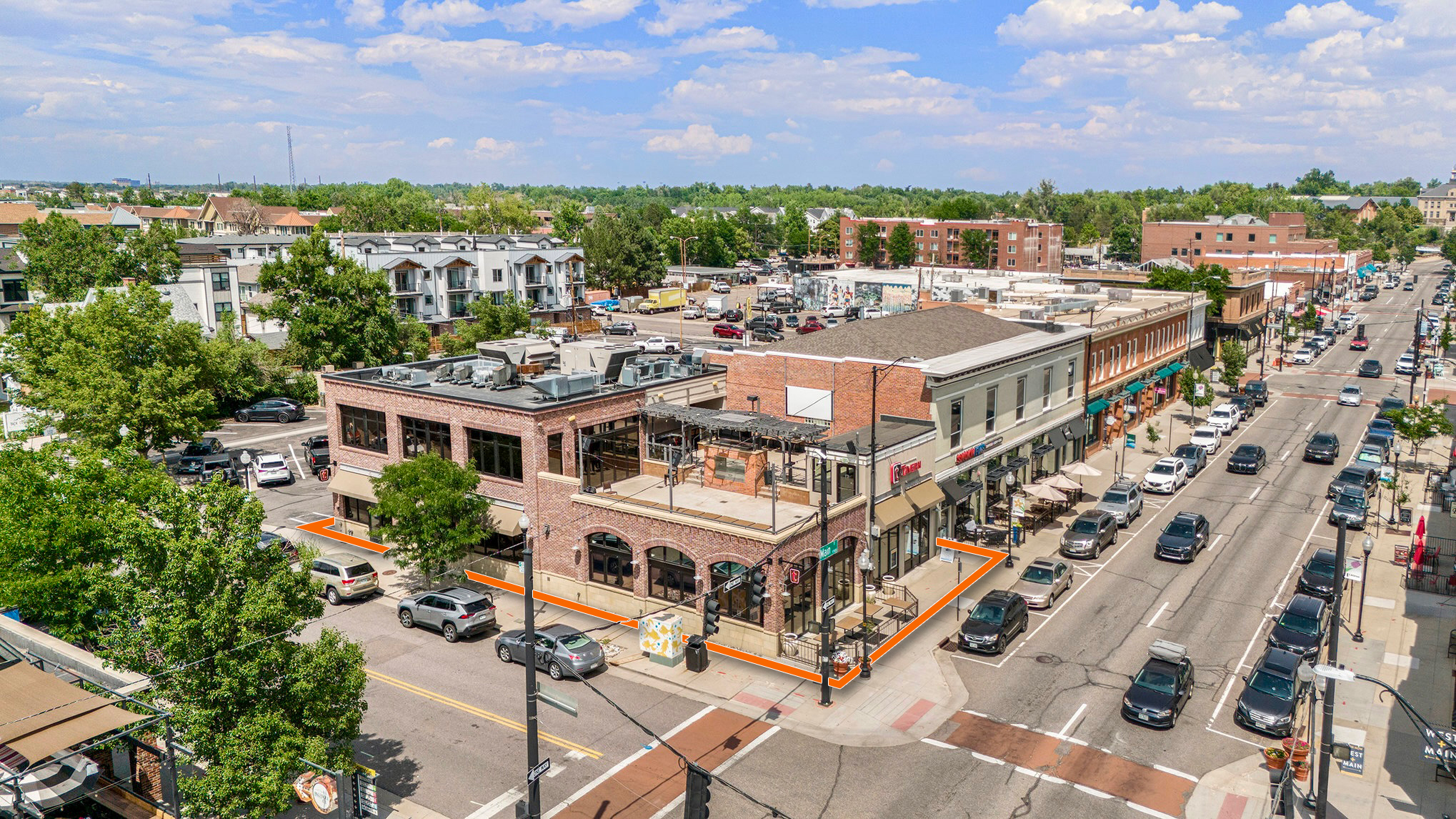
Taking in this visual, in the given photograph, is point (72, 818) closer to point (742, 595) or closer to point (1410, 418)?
point (742, 595)

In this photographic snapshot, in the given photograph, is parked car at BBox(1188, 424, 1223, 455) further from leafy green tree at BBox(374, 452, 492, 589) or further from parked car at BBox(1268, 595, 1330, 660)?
leafy green tree at BBox(374, 452, 492, 589)

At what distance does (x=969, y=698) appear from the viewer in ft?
93.3

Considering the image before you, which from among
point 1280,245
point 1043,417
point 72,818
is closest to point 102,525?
point 72,818

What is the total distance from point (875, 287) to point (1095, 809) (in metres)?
101

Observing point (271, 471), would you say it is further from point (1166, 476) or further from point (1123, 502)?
point (1166, 476)

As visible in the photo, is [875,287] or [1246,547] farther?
[875,287]

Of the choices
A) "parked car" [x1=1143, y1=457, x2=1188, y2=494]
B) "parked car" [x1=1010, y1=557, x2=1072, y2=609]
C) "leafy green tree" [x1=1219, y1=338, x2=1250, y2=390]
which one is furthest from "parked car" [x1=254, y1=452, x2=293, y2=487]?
"leafy green tree" [x1=1219, y1=338, x2=1250, y2=390]

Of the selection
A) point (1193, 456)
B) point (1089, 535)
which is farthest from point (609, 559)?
point (1193, 456)

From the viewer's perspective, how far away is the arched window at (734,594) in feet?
103

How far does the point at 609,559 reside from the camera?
34.9 meters

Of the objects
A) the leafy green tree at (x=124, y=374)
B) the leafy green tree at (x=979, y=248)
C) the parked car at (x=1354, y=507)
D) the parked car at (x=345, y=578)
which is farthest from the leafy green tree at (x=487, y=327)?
the leafy green tree at (x=979, y=248)

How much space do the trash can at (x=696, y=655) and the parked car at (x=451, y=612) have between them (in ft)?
25.0

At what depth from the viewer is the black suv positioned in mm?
31234

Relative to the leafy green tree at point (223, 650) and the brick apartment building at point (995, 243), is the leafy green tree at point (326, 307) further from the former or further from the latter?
the brick apartment building at point (995, 243)
